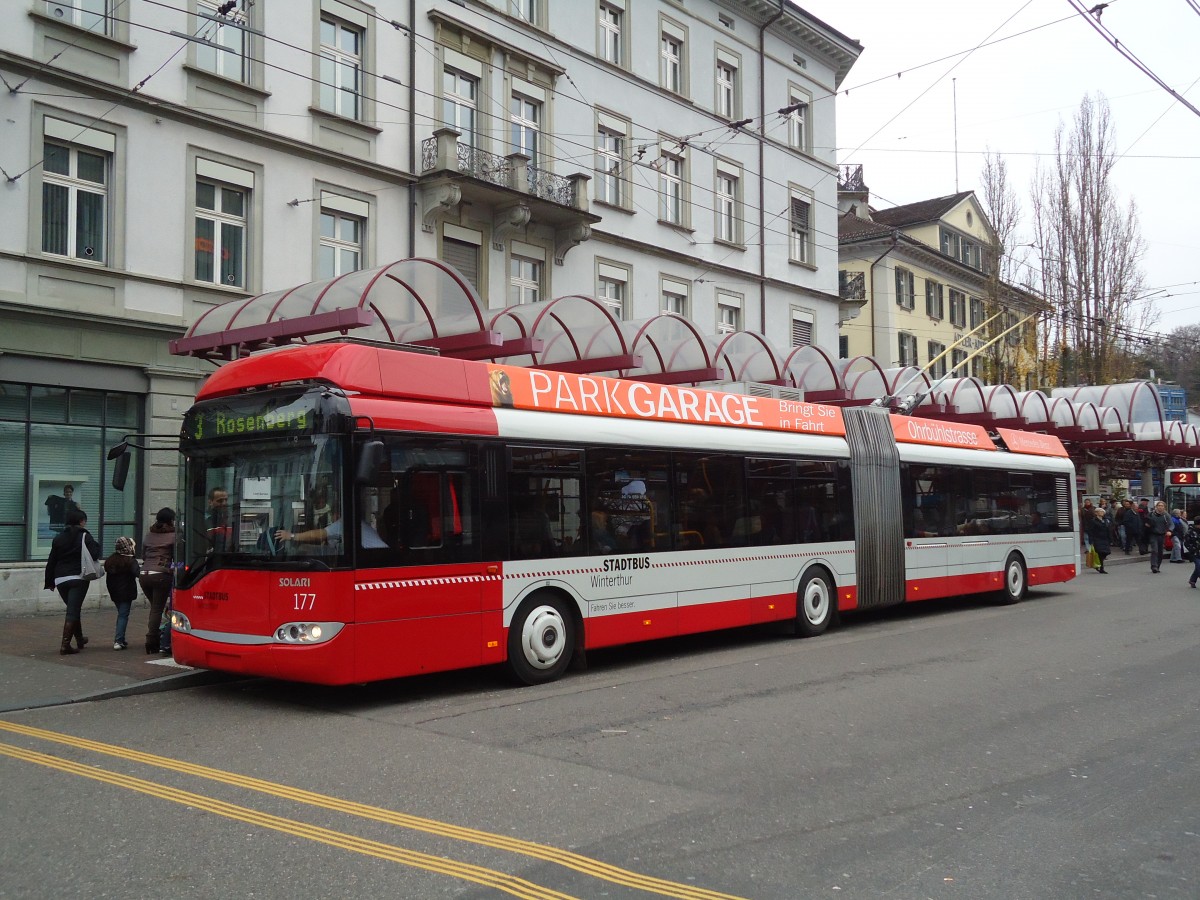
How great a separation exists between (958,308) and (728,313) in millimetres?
24625

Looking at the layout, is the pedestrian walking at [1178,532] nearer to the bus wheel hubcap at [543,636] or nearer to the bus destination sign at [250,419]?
the bus wheel hubcap at [543,636]

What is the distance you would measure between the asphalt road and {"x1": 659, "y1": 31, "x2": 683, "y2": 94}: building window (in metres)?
20.4

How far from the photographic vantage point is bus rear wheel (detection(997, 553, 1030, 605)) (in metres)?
19.5

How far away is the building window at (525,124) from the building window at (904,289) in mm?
25856

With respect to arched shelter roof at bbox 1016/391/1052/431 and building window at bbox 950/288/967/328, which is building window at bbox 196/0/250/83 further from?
building window at bbox 950/288/967/328

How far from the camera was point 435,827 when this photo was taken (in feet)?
18.6

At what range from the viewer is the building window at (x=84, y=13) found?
16141mm

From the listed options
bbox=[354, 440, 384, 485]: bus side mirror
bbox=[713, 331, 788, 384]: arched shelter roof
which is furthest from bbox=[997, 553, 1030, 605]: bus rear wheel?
bbox=[354, 440, 384, 485]: bus side mirror

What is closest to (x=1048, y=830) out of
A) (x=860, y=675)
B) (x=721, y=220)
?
(x=860, y=675)

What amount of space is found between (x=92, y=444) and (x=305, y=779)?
12057mm

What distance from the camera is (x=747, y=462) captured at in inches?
538

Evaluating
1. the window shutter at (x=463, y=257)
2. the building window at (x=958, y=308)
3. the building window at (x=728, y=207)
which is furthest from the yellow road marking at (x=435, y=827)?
the building window at (x=958, y=308)

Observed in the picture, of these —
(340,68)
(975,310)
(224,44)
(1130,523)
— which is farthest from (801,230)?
(975,310)

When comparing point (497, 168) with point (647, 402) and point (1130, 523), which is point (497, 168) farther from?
point (1130, 523)
